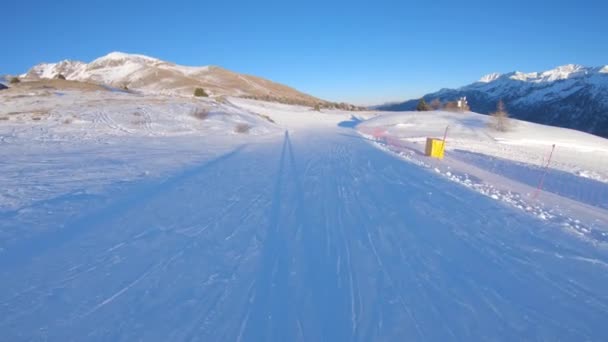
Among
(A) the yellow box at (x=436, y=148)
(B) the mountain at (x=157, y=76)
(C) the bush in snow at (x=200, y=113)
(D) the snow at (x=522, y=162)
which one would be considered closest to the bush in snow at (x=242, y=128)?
(C) the bush in snow at (x=200, y=113)

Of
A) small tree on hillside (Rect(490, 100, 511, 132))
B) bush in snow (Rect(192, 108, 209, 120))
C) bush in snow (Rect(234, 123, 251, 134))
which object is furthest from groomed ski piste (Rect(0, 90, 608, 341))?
small tree on hillside (Rect(490, 100, 511, 132))

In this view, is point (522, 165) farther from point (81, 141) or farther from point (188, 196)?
point (81, 141)

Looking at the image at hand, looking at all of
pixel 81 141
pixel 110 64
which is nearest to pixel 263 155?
pixel 81 141

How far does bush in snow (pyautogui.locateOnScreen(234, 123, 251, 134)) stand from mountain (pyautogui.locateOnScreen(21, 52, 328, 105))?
260ft

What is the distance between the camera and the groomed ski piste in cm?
331

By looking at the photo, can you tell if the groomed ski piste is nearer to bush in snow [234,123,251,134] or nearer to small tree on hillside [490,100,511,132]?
bush in snow [234,123,251,134]

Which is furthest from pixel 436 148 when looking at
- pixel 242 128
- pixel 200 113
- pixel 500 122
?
pixel 500 122

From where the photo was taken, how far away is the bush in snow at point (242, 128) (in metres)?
23.7

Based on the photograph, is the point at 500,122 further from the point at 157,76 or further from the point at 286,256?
the point at 157,76

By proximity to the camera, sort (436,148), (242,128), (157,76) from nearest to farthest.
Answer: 1. (436,148)
2. (242,128)
3. (157,76)

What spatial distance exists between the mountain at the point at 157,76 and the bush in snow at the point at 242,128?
7930 centimetres

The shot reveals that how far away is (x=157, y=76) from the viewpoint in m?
120

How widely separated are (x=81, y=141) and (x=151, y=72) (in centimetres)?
13007

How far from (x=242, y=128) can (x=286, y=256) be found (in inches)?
815
